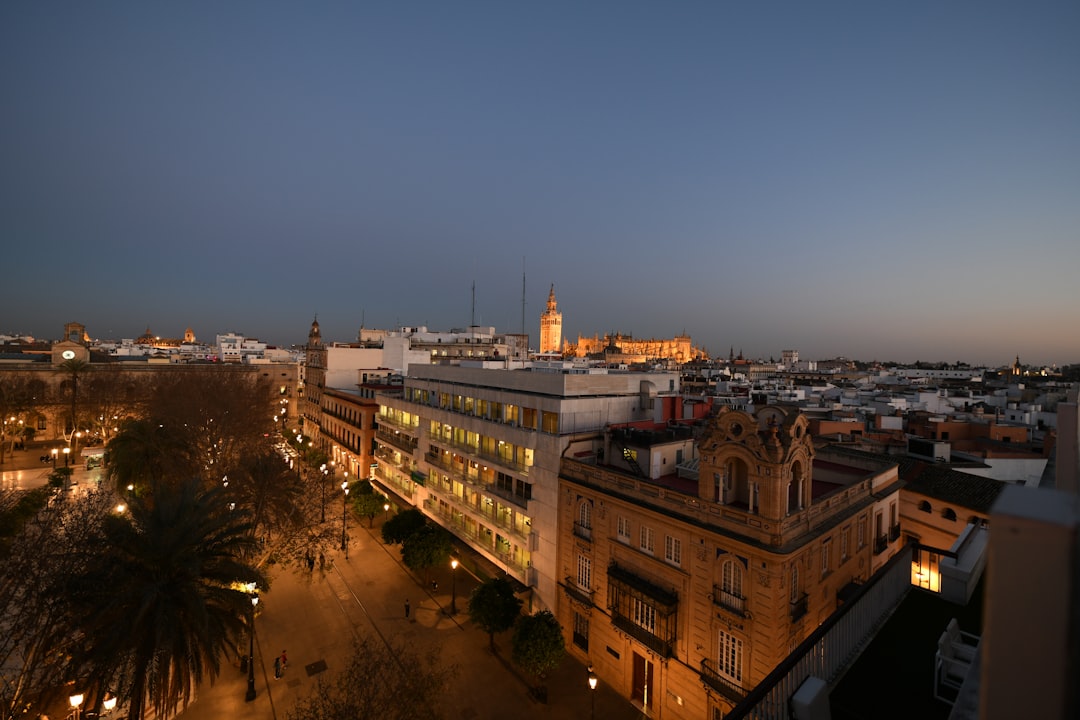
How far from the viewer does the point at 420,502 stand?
139 ft

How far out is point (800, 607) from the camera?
1852 cm

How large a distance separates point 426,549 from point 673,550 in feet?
55.6

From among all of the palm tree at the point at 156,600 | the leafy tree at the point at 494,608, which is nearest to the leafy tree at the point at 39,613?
the palm tree at the point at 156,600

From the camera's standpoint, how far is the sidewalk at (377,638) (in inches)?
885

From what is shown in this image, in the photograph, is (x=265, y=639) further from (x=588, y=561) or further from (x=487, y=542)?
(x=588, y=561)

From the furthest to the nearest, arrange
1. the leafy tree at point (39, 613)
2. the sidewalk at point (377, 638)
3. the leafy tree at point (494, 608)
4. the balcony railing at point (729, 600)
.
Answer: the leafy tree at point (494, 608) → the sidewalk at point (377, 638) → the balcony railing at point (729, 600) → the leafy tree at point (39, 613)

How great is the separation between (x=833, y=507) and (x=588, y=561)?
460 inches

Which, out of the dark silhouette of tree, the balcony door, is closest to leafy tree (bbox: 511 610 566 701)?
the balcony door

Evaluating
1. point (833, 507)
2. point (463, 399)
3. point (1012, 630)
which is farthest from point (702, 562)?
point (463, 399)

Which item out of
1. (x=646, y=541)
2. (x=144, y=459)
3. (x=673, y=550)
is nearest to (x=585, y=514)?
(x=646, y=541)

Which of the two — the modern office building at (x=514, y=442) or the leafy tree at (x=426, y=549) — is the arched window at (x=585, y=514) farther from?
the leafy tree at (x=426, y=549)

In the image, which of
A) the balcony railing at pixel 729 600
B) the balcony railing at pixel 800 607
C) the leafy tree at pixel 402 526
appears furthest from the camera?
the leafy tree at pixel 402 526

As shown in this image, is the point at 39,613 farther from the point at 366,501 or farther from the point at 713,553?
the point at 366,501

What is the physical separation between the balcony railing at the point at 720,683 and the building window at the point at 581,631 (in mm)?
7271
